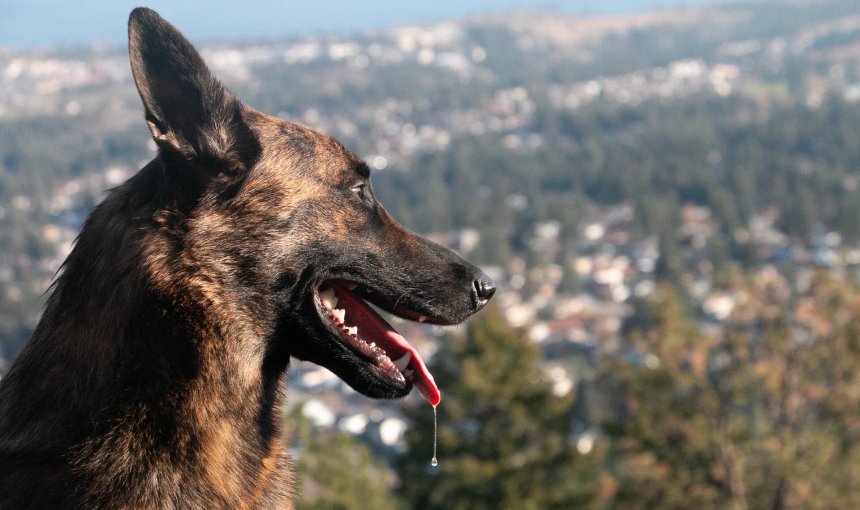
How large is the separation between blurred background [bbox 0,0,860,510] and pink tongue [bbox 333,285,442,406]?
1077mm

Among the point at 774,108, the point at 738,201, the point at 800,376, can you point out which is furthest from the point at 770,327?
the point at 774,108

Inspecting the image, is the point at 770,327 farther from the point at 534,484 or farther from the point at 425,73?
the point at 425,73

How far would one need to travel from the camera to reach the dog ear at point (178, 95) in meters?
2.57

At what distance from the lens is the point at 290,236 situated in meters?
2.84

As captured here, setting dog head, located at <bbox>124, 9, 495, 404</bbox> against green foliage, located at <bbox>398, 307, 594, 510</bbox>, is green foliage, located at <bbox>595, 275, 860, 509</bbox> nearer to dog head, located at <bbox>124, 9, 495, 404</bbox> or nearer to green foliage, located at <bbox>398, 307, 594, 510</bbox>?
green foliage, located at <bbox>398, 307, 594, 510</bbox>

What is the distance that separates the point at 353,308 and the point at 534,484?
1301cm

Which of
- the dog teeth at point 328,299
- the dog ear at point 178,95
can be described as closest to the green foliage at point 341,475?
the dog teeth at point 328,299

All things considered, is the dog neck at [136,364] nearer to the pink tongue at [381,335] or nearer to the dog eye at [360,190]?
the pink tongue at [381,335]

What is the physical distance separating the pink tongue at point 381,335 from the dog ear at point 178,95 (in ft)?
2.06

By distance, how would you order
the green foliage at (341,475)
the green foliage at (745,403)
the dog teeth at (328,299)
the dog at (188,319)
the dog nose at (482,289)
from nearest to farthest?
the dog at (188,319) → the dog teeth at (328,299) → the dog nose at (482,289) → the green foliage at (745,403) → the green foliage at (341,475)

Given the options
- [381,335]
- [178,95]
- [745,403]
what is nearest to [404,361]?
[381,335]

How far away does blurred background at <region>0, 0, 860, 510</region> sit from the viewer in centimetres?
1556

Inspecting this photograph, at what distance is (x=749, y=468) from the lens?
1647 centimetres

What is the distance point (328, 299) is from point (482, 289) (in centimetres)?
58
